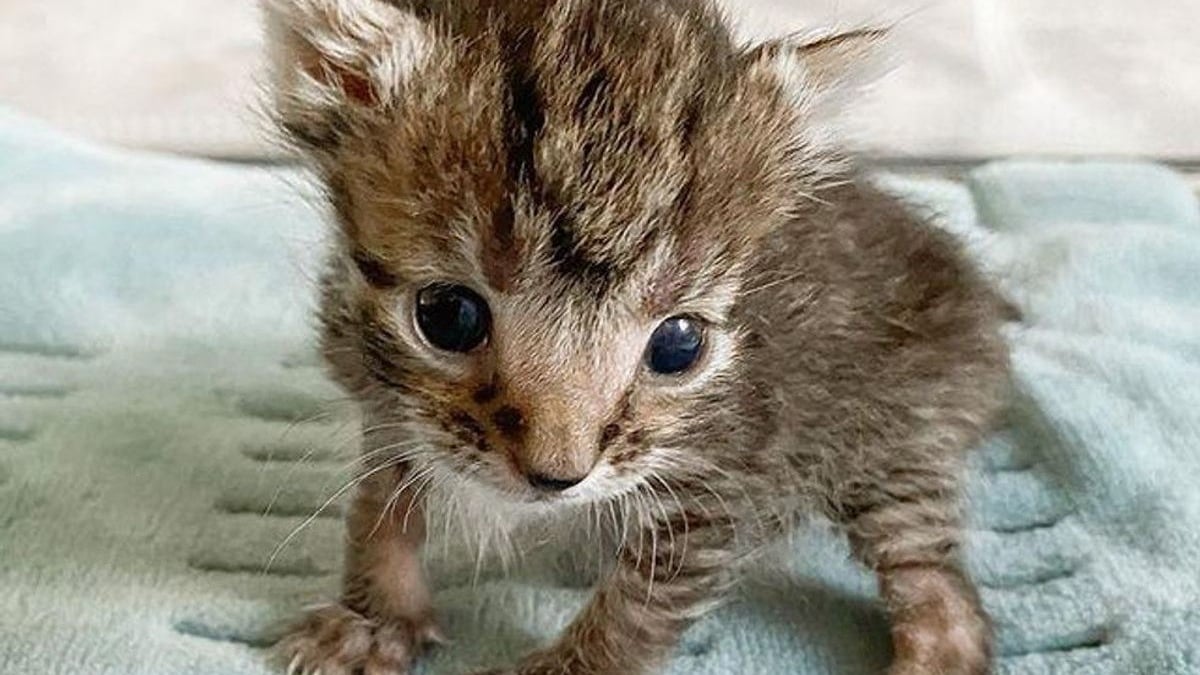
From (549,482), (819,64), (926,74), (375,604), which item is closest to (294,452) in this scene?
(375,604)

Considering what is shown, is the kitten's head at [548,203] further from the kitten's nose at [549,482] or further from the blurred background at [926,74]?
the blurred background at [926,74]

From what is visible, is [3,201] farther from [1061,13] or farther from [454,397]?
[1061,13]

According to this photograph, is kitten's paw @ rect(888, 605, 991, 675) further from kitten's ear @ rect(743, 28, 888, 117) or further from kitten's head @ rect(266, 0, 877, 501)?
kitten's ear @ rect(743, 28, 888, 117)

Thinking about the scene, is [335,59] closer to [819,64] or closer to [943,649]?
[819,64]

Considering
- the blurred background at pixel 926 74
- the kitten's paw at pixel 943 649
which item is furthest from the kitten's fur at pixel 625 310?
the blurred background at pixel 926 74

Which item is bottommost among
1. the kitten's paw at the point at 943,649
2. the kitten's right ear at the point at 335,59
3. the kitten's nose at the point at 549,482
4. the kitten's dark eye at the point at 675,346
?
the kitten's paw at the point at 943,649

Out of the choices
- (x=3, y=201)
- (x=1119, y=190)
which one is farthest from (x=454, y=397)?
(x=1119, y=190)

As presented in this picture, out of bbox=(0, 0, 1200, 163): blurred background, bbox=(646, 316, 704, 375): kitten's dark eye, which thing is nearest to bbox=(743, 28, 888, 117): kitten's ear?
bbox=(646, 316, 704, 375): kitten's dark eye
